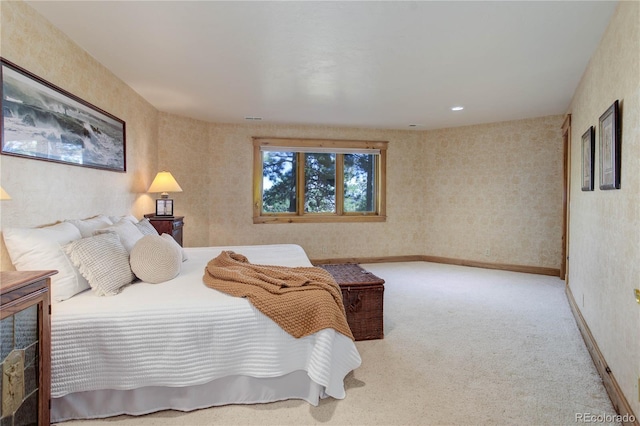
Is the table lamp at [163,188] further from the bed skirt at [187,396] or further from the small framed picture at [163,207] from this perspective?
the bed skirt at [187,396]

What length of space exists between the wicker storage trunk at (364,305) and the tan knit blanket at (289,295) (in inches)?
18.3

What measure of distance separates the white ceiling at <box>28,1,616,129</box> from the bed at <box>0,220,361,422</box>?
183 cm

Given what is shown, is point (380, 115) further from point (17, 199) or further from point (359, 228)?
point (17, 199)

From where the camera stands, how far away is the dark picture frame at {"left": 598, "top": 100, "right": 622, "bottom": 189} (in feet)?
6.72

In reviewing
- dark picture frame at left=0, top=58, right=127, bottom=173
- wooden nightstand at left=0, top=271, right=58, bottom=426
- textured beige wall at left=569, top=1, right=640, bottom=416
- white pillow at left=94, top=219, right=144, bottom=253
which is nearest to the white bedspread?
wooden nightstand at left=0, top=271, right=58, bottom=426

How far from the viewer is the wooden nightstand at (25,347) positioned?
140 centimetres

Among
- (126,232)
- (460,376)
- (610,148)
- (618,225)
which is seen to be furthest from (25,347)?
(610,148)

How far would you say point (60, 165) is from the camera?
8.42 ft

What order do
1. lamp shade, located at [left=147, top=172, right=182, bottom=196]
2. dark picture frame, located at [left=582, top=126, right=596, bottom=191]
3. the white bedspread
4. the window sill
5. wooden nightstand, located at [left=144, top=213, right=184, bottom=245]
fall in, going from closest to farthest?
the white bedspread < dark picture frame, located at [left=582, top=126, right=596, bottom=191] < wooden nightstand, located at [left=144, top=213, right=184, bottom=245] < lamp shade, located at [left=147, top=172, right=182, bottom=196] < the window sill

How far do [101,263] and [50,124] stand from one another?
1137mm

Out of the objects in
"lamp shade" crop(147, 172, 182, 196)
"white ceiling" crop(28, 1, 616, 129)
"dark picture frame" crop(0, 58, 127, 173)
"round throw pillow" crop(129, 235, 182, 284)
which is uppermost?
"white ceiling" crop(28, 1, 616, 129)

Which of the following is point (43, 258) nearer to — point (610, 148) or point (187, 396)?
point (187, 396)

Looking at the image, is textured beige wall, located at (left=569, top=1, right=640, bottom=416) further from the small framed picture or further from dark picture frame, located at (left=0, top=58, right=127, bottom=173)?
the small framed picture

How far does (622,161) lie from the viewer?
2.01m
